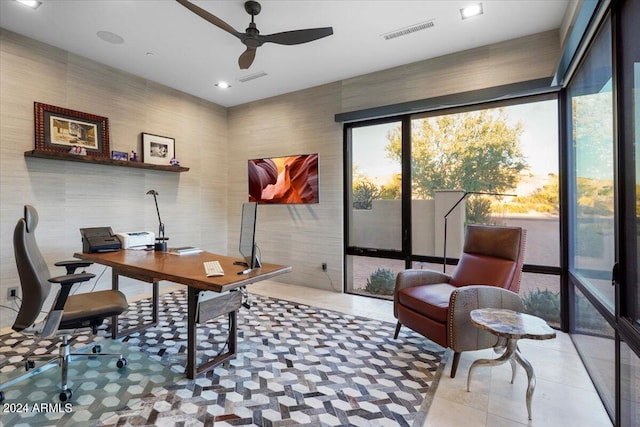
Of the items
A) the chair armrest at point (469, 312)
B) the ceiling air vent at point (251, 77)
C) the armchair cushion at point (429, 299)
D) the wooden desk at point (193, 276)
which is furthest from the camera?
the ceiling air vent at point (251, 77)

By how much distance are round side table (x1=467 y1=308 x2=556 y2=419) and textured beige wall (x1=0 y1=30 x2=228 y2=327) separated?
416cm

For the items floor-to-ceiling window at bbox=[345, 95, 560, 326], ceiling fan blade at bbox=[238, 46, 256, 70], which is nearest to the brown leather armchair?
floor-to-ceiling window at bbox=[345, 95, 560, 326]

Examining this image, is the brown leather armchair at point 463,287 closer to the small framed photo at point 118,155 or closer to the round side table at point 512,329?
the round side table at point 512,329

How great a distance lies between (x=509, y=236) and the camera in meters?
2.68

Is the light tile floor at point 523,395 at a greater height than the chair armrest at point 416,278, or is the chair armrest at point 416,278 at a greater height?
the chair armrest at point 416,278

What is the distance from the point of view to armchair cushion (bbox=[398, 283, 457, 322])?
7.63ft

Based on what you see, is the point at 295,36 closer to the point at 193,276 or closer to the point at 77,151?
the point at 193,276

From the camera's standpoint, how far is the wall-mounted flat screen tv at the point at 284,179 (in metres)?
4.54

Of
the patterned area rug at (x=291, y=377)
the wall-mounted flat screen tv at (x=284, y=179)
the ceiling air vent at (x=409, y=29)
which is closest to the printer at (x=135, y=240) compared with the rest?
the patterned area rug at (x=291, y=377)

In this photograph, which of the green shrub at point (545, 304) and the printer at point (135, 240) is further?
the printer at point (135, 240)

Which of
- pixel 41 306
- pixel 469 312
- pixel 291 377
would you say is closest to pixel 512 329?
pixel 469 312

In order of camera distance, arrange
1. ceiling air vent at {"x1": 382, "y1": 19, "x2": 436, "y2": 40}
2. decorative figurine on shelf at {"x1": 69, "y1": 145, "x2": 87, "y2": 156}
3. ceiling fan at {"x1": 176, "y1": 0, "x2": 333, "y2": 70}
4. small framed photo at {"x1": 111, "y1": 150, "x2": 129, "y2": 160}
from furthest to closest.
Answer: small framed photo at {"x1": 111, "y1": 150, "x2": 129, "y2": 160} → decorative figurine on shelf at {"x1": 69, "y1": 145, "x2": 87, "y2": 156} → ceiling air vent at {"x1": 382, "y1": 19, "x2": 436, "y2": 40} → ceiling fan at {"x1": 176, "y1": 0, "x2": 333, "y2": 70}

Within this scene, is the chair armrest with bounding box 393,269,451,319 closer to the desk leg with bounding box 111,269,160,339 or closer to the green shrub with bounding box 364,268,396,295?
the green shrub with bounding box 364,268,396,295

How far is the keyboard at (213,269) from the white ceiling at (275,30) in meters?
2.23
